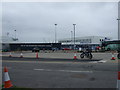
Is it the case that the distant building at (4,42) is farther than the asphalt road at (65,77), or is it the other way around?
the distant building at (4,42)

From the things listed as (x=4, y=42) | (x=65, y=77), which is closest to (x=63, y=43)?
(x=4, y=42)

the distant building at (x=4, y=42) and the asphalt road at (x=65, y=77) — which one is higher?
the distant building at (x=4, y=42)

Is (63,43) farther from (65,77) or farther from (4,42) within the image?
(65,77)

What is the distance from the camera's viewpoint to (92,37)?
11800 cm

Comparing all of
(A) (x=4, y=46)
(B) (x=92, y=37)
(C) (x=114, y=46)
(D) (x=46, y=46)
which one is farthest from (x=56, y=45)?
(B) (x=92, y=37)

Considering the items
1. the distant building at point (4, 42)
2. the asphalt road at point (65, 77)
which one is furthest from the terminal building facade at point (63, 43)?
the asphalt road at point (65, 77)

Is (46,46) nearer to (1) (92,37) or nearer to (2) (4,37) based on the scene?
(2) (4,37)

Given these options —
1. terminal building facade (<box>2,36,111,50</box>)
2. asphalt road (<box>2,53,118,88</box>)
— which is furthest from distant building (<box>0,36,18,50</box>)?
asphalt road (<box>2,53,118,88</box>)

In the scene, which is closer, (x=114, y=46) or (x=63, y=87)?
(x=63, y=87)

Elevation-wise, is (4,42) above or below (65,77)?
above

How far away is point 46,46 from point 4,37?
37634 mm

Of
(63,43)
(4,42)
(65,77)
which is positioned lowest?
(65,77)

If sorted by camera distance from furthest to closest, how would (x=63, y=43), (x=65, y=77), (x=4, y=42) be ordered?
(x=63, y=43), (x=4, y=42), (x=65, y=77)

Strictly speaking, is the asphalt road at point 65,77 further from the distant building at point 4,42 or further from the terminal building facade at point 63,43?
the terminal building facade at point 63,43
